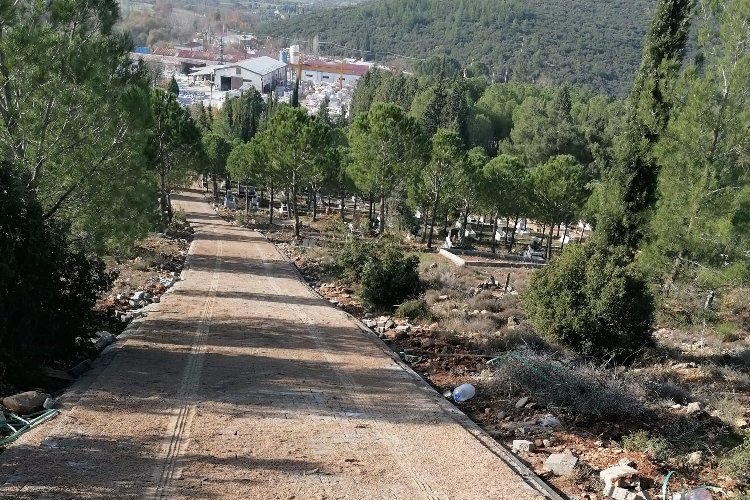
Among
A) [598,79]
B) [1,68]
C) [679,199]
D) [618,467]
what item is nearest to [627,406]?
[618,467]

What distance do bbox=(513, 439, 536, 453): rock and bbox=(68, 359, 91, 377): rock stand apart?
709 centimetres

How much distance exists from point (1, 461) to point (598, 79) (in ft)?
594

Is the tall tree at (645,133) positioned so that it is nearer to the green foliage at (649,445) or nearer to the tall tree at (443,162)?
the green foliage at (649,445)

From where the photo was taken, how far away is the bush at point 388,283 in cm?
1980

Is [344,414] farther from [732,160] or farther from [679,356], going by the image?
[732,160]

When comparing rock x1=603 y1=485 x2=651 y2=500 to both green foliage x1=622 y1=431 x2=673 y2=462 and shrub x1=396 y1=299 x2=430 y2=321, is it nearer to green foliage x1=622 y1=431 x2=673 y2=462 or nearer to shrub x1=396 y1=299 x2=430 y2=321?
green foliage x1=622 y1=431 x2=673 y2=462

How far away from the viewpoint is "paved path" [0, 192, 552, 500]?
274 inches

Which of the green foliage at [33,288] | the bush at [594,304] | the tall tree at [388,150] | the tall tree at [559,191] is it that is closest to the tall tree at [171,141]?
the tall tree at [388,150]

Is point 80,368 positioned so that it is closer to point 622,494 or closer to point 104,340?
point 104,340

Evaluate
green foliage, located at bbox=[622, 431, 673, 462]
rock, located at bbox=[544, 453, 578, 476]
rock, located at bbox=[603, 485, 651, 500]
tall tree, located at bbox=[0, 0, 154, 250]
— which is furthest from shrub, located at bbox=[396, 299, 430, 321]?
rock, located at bbox=[603, 485, 651, 500]

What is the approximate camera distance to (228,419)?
29.2 feet

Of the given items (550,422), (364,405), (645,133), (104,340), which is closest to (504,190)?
(645,133)

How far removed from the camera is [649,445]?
27.8 feet

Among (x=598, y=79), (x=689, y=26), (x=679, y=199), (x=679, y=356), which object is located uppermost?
(x=598, y=79)
